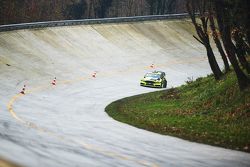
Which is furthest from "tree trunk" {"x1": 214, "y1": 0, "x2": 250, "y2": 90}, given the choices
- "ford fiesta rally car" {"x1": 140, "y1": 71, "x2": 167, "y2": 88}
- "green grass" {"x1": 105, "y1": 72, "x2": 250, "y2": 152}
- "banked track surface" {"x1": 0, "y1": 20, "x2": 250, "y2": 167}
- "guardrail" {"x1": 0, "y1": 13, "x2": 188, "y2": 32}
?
"guardrail" {"x1": 0, "y1": 13, "x2": 188, "y2": 32}

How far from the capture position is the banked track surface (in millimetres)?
14094

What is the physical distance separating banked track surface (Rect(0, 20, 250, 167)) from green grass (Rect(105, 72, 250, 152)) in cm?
121

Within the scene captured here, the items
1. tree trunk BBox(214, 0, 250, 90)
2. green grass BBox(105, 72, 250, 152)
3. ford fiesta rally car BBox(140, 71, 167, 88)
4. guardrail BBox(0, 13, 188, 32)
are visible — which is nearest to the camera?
green grass BBox(105, 72, 250, 152)

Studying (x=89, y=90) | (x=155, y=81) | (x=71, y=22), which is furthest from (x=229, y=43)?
(x=71, y=22)

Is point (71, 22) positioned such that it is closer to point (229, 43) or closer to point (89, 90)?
point (89, 90)

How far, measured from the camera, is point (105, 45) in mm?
53562

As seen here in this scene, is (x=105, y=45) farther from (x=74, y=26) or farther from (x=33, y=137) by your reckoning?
(x=33, y=137)

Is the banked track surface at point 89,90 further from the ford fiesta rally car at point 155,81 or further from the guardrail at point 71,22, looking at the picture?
the ford fiesta rally car at point 155,81

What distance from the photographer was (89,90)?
116ft

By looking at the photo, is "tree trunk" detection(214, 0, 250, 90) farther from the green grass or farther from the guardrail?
the guardrail

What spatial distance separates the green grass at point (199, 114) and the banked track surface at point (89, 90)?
3.96 feet

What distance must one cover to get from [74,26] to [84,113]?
32150 mm

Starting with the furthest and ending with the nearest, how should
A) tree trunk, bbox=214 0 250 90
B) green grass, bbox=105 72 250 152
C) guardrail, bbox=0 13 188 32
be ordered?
guardrail, bbox=0 13 188 32 → tree trunk, bbox=214 0 250 90 → green grass, bbox=105 72 250 152

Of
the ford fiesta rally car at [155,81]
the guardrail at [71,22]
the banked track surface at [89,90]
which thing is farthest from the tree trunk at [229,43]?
the guardrail at [71,22]
